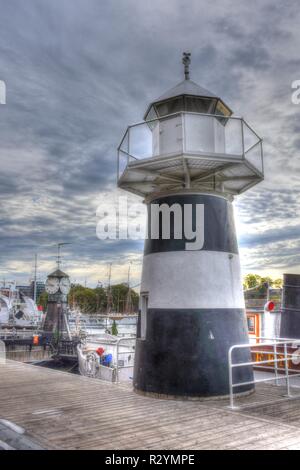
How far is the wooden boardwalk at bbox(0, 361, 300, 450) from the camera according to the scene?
6043mm

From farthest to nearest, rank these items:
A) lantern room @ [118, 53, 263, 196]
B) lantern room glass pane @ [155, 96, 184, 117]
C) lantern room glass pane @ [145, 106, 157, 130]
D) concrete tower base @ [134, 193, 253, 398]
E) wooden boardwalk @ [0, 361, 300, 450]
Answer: lantern room glass pane @ [145, 106, 157, 130], lantern room glass pane @ [155, 96, 184, 117], lantern room @ [118, 53, 263, 196], concrete tower base @ [134, 193, 253, 398], wooden boardwalk @ [0, 361, 300, 450]

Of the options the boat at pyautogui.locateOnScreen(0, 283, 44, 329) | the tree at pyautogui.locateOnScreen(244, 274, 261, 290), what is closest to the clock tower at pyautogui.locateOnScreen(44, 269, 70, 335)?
the boat at pyautogui.locateOnScreen(0, 283, 44, 329)

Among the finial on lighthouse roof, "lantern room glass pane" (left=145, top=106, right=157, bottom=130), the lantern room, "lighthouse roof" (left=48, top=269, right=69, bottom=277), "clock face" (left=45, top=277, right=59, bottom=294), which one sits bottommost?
"clock face" (left=45, top=277, right=59, bottom=294)

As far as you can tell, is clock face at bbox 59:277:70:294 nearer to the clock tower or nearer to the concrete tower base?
the clock tower

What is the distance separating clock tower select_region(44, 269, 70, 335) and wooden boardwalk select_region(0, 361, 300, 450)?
27.6m

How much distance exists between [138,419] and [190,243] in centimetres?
416

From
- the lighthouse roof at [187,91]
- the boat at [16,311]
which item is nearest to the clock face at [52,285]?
the boat at [16,311]

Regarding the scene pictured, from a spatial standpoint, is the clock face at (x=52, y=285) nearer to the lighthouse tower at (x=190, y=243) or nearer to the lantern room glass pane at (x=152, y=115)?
the lighthouse tower at (x=190, y=243)

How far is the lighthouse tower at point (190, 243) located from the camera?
9336 mm

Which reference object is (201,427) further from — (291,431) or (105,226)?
(105,226)

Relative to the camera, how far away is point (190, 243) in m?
9.90

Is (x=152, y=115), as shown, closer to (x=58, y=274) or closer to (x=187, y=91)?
(x=187, y=91)

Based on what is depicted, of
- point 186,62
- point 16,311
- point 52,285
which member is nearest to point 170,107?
point 186,62

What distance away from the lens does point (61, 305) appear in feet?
125
